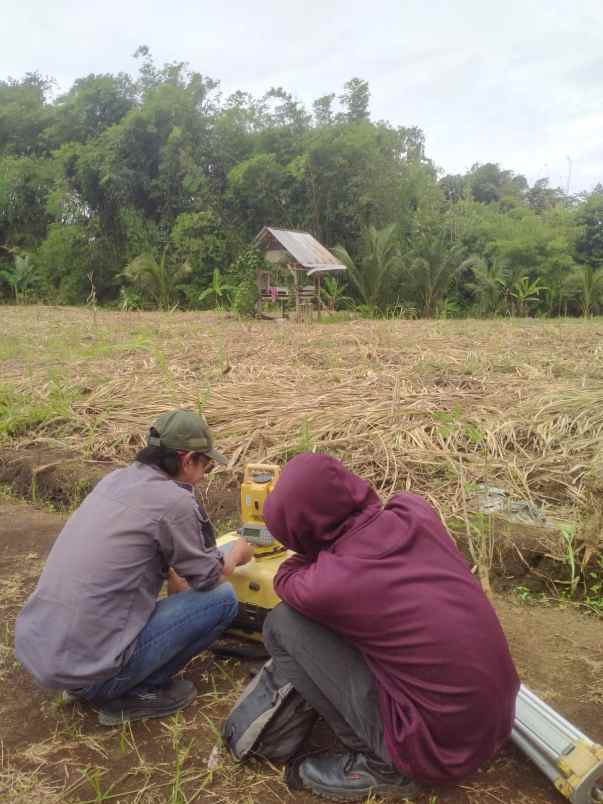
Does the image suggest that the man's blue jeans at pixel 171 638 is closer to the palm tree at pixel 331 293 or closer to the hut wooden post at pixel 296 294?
the hut wooden post at pixel 296 294

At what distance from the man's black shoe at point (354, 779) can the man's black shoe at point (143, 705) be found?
506 mm

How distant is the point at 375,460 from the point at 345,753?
2.05 meters

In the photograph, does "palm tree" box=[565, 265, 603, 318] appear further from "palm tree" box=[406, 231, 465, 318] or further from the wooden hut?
the wooden hut

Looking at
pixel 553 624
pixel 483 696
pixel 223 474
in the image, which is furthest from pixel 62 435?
pixel 483 696

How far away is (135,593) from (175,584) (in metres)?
0.31

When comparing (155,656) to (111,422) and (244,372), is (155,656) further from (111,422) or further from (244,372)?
(244,372)

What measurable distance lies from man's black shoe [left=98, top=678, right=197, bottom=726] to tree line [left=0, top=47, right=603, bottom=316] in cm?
1219

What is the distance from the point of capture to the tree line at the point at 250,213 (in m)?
15.5

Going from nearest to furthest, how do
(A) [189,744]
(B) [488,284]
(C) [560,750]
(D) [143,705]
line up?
(C) [560,750] < (A) [189,744] < (D) [143,705] < (B) [488,284]

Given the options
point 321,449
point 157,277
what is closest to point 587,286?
point 157,277

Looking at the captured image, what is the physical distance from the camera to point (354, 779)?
1.79 meters

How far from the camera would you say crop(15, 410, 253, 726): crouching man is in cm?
195

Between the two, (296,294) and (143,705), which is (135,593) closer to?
(143,705)

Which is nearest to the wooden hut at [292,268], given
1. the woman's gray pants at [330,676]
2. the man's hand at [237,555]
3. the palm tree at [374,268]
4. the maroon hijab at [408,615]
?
→ the palm tree at [374,268]
